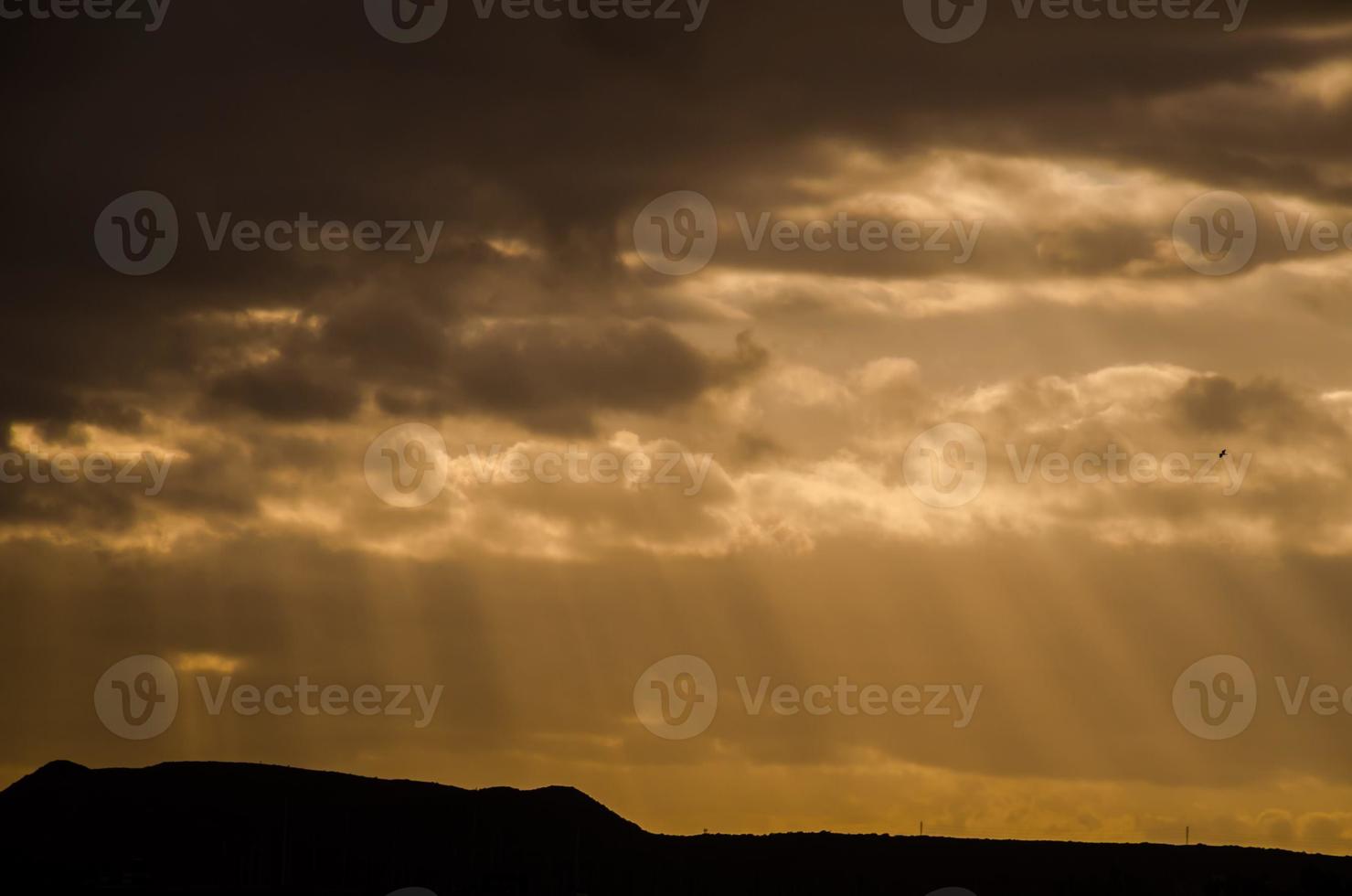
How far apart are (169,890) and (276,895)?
38.4ft

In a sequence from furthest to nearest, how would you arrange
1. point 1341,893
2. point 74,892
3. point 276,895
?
point 276,895 → point 74,892 → point 1341,893

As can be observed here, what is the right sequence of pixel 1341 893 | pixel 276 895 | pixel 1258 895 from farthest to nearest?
pixel 276 895
pixel 1258 895
pixel 1341 893

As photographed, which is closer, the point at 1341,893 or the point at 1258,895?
the point at 1341,893

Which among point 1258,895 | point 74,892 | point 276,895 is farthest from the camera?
point 276,895

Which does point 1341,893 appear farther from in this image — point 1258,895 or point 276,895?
point 276,895

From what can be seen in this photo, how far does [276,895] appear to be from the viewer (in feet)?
652

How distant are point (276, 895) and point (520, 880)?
2751cm

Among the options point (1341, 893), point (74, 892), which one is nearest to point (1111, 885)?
point (1341, 893)

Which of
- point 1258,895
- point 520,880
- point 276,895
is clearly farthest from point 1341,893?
point 276,895

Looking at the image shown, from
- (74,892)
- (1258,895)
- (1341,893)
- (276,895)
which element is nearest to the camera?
(1341,893)

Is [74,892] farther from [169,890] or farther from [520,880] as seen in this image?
[520,880]

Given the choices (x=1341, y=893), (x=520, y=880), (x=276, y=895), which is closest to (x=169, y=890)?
(x=276, y=895)

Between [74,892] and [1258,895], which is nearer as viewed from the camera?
[1258,895]

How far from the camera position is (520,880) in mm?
198125
